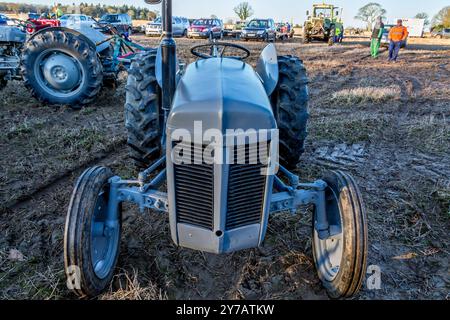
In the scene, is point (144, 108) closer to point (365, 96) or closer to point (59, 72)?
point (59, 72)

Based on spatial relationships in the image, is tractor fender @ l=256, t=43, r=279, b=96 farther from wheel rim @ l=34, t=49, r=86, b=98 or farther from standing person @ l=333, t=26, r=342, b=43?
standing person @ l=333, t=26, r=342, b=43

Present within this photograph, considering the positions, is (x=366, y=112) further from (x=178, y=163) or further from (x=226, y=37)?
(x=226, y=37)

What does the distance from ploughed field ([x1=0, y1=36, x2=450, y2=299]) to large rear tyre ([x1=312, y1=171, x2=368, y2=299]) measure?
16 cm

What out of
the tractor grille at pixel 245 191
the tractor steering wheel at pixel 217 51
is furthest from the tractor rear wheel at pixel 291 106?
the tractor grille at pixel 245 191

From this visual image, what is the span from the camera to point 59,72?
5.82 m

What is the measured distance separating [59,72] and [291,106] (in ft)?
14.0

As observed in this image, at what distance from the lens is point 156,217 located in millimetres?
3053

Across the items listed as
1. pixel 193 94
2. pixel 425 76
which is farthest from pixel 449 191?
pixel 425 76

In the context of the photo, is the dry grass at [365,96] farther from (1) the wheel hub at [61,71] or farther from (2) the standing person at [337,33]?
(2) the standing person at [337,33]

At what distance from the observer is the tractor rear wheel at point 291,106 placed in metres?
3.21

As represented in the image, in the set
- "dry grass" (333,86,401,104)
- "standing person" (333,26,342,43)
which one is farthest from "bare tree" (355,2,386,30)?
"dry grass" (333,86,401,104)

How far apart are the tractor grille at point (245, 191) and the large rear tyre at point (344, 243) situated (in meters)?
0.52

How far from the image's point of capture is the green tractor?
72.6ft
